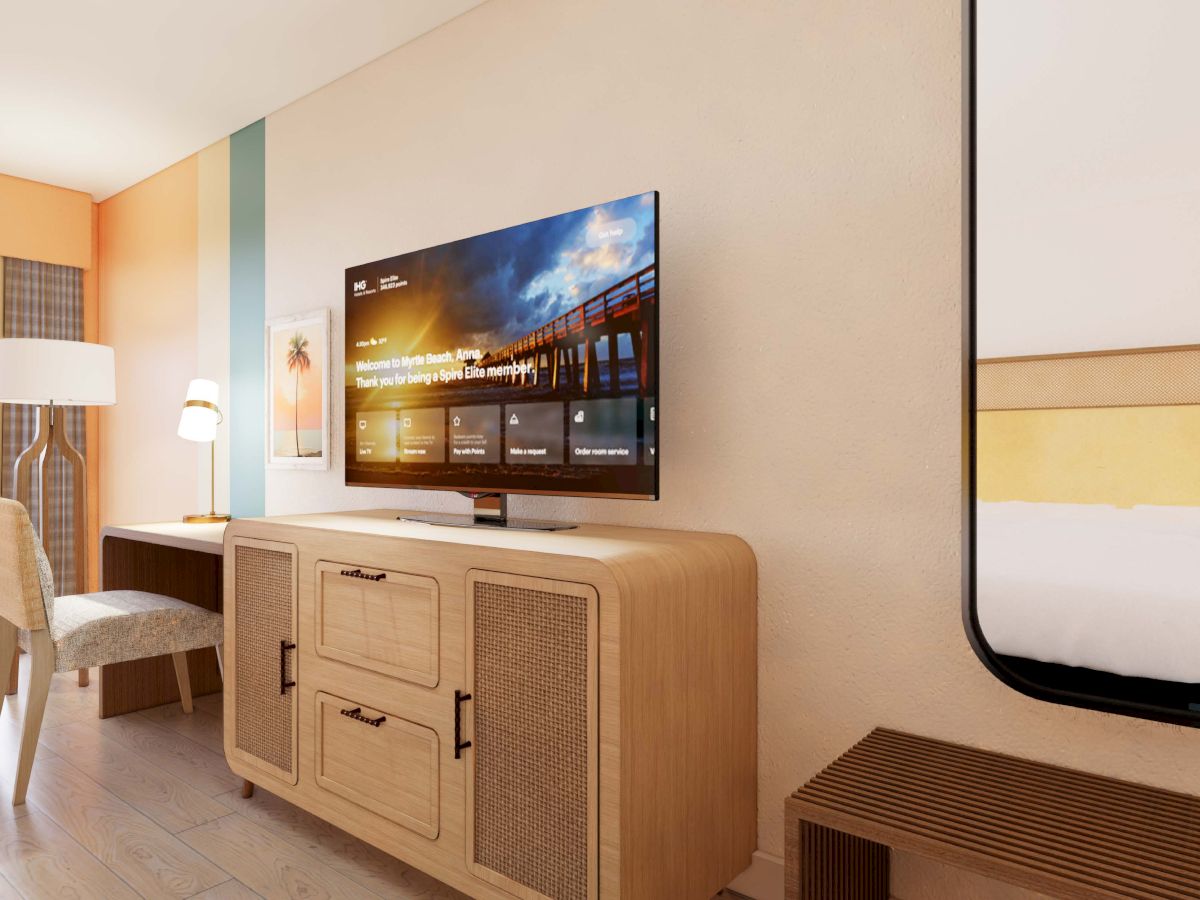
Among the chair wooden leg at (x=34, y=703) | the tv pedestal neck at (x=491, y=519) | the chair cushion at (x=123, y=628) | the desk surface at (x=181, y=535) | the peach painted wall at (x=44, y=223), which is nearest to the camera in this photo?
the tv pedestal neck at (x=491, y=519)

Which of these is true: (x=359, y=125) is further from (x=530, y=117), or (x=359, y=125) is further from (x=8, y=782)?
A: (x=8, y=782)

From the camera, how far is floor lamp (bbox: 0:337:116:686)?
320cm

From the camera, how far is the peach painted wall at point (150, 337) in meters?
3.64

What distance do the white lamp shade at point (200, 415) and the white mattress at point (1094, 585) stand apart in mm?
2903

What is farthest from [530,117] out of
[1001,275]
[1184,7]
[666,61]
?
[1184,7]

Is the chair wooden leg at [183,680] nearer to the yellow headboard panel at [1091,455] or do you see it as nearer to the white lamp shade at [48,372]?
the white lamp shade at [48,372]

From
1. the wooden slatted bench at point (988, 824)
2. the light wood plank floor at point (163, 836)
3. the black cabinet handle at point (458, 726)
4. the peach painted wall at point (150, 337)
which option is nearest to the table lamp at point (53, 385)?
the peach painted wall at point (150, 337)

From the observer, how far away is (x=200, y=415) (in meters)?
3.17

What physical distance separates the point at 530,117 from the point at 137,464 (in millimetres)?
2959

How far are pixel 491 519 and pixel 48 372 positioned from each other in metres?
2.39

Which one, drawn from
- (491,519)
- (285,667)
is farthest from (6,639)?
(491,519)

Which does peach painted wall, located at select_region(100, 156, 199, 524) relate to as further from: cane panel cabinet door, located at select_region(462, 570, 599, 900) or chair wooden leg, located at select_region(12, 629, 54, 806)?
cane panel cabinet door, located at select_region(462, 570, 599, 900)

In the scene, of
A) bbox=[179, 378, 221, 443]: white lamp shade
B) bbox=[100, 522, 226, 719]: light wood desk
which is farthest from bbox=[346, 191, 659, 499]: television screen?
bbox=[179, 378, 221, 443]: white lamp shade

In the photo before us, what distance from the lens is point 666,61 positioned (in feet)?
6.40
